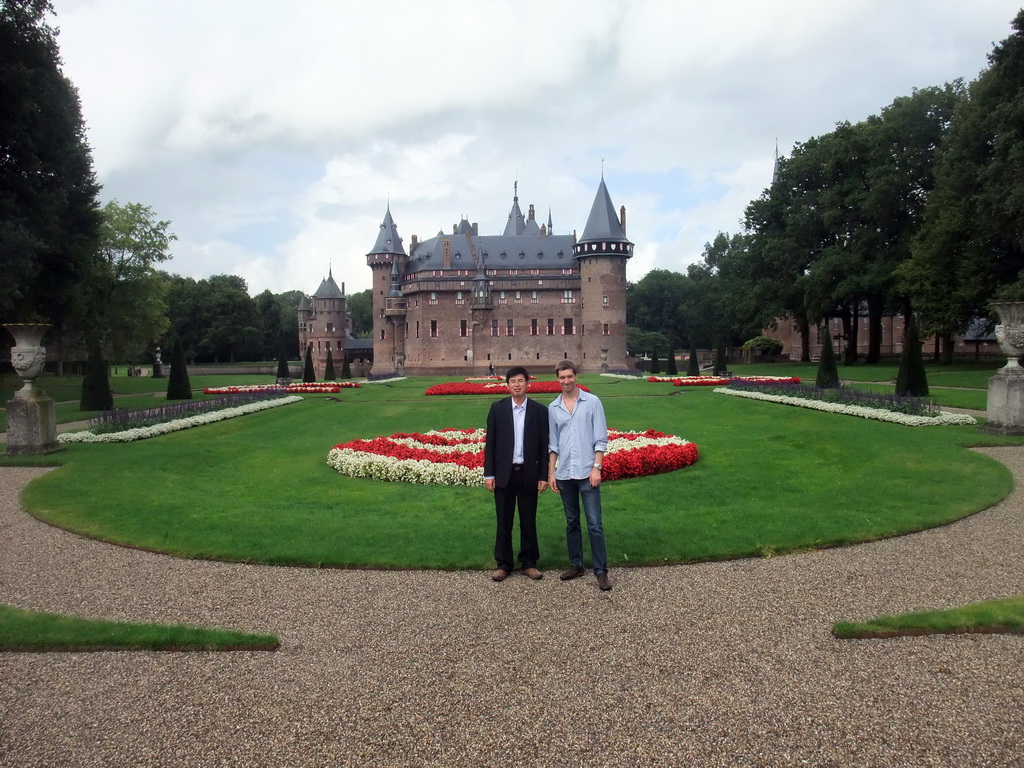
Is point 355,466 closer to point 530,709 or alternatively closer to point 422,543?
point 422,543

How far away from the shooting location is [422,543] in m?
7.68

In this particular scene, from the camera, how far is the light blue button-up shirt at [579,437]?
6.35 meters

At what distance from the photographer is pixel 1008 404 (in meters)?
14.6

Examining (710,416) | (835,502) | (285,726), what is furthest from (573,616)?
(710,416)

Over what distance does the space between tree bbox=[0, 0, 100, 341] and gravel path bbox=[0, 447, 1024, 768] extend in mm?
19856

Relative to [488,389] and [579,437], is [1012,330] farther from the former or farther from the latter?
[488,389]

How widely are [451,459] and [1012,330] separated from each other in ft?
37.3

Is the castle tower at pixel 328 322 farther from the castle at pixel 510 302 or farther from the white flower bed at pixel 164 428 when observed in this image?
the white flower bed at pixel 164 428

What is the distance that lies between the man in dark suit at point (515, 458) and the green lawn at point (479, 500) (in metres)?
0.50

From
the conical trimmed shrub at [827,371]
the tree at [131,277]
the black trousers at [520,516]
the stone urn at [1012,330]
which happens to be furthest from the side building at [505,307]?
the black trousers at [520,516]

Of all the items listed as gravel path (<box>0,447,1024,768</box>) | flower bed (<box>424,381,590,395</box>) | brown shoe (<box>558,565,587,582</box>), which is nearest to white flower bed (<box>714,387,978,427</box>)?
gravel path (<box>0,447,1024,768</box>)

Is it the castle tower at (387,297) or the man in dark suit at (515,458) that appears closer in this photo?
the man in dark suit at (515,458)

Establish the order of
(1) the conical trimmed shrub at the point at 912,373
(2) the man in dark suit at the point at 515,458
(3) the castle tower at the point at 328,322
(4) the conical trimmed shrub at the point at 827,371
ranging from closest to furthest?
1. (2) the man in dark suit at the point at 515,458
2. (1) the conical trimmed shrub at the point at 912,373
3. (4) the conical trimmed shrub at the point at 827,371
4. (3) the castle tower at the point at 328,322

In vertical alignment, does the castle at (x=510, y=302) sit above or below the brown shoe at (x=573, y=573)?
above
